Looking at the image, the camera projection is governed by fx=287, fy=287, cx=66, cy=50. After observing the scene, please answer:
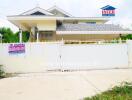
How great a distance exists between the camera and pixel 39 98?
31.1ft

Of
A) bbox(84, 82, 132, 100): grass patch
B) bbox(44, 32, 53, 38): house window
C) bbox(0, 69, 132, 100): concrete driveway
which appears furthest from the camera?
bbox(44, 32, 53, 38): house window

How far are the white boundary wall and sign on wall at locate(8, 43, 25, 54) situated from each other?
19 cm

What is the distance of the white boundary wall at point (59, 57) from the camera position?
1747 cm

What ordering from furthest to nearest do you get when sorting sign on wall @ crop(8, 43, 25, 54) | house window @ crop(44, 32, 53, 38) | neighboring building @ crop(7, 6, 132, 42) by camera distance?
house window @ crop(44, 32, 53, 38), neighboring building @ crop(7, 6, 132, 42), sign on wall @ crop(8, 43, 25, 54)

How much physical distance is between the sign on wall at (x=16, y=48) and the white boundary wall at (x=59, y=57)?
19 centimetres

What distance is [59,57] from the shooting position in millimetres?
17641

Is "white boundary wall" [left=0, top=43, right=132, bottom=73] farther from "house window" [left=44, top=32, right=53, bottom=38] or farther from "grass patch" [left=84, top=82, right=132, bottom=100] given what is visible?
"house window" [left=44, top=32, right=53, bottom=38]

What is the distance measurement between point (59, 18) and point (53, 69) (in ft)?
25.9

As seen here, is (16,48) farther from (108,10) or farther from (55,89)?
(108,10)

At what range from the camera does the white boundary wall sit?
17.5m

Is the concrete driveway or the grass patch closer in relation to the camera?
the grass patch

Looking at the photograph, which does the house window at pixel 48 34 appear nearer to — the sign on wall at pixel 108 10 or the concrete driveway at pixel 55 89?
the sign on wall at pixel 108 10

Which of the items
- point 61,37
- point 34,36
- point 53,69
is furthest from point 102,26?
point 53,69

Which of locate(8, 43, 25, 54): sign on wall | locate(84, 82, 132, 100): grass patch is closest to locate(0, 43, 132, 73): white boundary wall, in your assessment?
locate(8, 43, 25, 54): sign on wall
